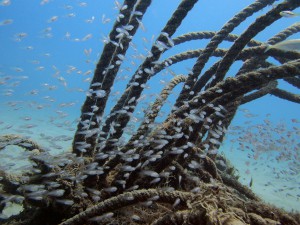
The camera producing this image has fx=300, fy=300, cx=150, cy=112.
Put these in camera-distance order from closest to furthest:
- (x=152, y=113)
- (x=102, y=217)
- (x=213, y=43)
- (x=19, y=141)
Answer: (x=102, y=217) → (x=19, y=141) → (x=152, y=113) → (x=213, y=43)

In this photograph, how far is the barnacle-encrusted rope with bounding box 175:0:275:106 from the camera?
4844 millimetres

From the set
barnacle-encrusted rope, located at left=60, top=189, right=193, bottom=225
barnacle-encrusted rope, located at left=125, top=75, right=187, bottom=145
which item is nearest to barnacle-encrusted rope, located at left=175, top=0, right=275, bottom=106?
barnacle-encrusted rope, located at left=125, top=75, right=187, bottom=145

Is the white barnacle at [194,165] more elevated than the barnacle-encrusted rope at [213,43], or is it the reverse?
the barnacle-encrusted rope at [213,43]

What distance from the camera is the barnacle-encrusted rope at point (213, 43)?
4.84 meters

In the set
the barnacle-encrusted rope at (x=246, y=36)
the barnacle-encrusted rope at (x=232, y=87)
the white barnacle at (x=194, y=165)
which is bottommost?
the white barnacle at (x=194, y=165)

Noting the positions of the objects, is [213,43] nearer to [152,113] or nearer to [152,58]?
[152,58]

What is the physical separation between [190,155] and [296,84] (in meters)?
3.95

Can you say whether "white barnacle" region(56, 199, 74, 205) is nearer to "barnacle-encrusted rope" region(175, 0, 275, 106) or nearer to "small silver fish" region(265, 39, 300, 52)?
"barnacle-encrusted rope" region(175, 0, 275, 106)

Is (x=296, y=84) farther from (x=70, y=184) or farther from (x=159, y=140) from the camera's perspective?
Result: (x=70, y=184)

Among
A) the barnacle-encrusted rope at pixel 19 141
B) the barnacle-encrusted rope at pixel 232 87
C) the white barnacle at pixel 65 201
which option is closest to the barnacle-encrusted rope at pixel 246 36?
the barnacle-encrusted rope at pixel 232 87

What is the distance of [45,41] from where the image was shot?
452 ft

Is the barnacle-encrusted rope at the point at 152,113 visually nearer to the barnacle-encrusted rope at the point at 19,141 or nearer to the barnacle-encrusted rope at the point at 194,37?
the barnacle-encrusted rope at the point at 19,141

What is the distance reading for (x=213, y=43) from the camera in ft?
17.0

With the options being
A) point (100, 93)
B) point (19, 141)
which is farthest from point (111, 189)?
point (19, 141)
